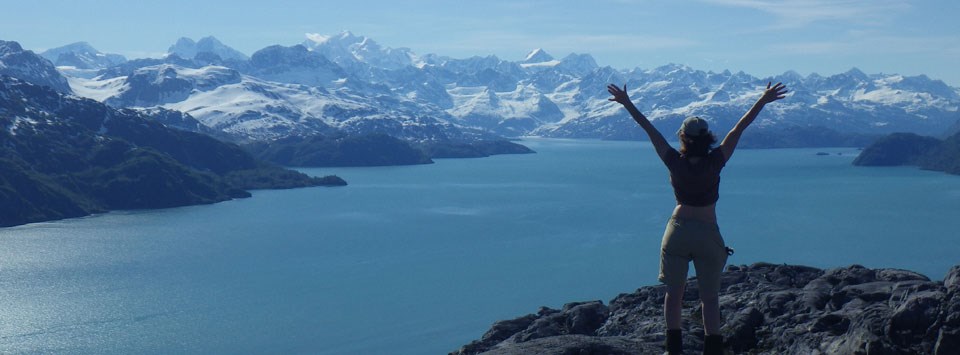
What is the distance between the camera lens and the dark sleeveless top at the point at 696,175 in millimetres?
10203

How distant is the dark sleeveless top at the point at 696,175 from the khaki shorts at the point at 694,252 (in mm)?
294

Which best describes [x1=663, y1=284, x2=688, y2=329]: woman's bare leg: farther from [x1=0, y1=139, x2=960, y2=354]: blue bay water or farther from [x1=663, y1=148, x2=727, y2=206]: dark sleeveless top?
[x1=0, y1=139, x2=960, y2=354]: blue bay water

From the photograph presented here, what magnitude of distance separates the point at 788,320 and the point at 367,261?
304 feet

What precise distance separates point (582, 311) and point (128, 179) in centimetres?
17590

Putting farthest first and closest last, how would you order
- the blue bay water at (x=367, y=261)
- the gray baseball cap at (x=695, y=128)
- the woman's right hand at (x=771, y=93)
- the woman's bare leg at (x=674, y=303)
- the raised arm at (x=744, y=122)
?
the blue bay water at (x=367, y=261) < the woman's right hand at (x=771, y=93) < the woman's bare leg at (x=674, y=303) < the raised arm at (x=744, y=122) < the gray baseball cap at (x=695, y=128)

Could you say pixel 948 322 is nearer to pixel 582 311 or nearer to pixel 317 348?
pixel 582 311

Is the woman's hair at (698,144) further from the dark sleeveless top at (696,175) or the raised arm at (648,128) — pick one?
the raised arm at (648,128)

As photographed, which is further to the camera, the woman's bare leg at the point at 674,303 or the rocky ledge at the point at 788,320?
the rocky ledge at the point at 788,320

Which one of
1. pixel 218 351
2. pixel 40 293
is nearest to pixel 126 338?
pixel 218 351

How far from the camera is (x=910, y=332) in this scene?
1286cm

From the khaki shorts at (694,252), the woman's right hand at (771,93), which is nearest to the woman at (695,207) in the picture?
the khaki shorts at (694,252)

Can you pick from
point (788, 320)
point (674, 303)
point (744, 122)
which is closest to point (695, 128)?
point (744, 122)

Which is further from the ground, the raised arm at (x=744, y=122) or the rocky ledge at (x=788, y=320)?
the raised arm at (x=744, y=122)

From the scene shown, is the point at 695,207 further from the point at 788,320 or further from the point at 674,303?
the point at 788,320
